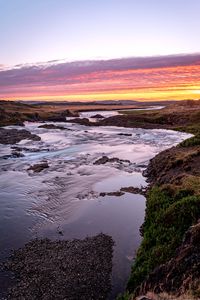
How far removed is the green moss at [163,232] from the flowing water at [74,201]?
1.27m

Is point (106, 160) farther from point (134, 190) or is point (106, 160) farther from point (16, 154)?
point (134, 190)

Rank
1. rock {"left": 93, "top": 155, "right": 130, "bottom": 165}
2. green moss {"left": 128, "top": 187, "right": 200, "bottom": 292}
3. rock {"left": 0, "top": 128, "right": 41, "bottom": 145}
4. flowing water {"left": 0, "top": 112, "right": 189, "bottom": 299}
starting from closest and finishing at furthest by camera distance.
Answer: green moss {"left": 128, "top": 187, "right": 200, "bottom": 292}
flowing water {"left": 0, "top": 112, "right": 189, "bottom": 299}
rock {"left": 93, "top": 155, "right": 130, "bottom": 165}
rock {"left": 0, "top": 128, "right": 41, "bottom": 145}

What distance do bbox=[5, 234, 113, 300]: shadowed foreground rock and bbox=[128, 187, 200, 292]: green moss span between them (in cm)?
201

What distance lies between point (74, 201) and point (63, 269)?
1450 cm

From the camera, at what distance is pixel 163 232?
74.1 feet

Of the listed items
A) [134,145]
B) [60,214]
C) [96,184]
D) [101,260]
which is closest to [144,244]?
[101,260]

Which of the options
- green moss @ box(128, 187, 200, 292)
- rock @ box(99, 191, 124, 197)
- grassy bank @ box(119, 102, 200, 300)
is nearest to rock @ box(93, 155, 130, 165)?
grassy bank @ box(119, 102, 200, 300)

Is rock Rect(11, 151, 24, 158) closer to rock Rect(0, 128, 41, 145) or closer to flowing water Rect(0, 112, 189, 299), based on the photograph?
flowing water Rect(0, 112, 189, 299)

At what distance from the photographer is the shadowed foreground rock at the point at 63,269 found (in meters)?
19.1

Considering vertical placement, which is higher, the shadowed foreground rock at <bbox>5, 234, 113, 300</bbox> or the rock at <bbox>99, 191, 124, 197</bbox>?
the shadowed foreground rock at <bbox>5, 234, 113, 300</bbox>

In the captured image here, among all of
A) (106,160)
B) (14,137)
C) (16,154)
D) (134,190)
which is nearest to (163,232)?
(134,190)

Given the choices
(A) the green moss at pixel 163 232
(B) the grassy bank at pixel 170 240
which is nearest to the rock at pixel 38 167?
(B) the grassy bank at pixel 170 240

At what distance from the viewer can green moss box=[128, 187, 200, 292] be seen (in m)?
19.5

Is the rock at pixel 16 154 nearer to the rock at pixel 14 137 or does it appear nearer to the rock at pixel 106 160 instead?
the rock at pixel 106 160
